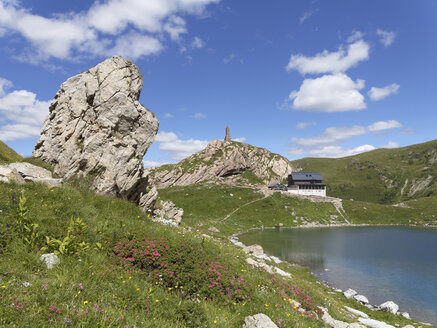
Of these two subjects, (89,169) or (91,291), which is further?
(89,169)

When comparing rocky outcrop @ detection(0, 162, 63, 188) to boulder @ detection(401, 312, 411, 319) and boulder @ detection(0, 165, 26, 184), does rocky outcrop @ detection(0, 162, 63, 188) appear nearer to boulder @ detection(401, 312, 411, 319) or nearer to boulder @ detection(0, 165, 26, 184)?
boulder @ detection(0, 165, 26, 184)

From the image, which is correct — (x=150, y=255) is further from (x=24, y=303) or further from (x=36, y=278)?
(x=24, y=303)

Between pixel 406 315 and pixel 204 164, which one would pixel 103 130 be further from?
pixel 204 164

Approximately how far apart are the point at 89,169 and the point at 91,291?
18.1 metres

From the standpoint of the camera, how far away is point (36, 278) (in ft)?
24.6

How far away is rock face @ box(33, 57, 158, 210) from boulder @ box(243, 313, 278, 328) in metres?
18.4

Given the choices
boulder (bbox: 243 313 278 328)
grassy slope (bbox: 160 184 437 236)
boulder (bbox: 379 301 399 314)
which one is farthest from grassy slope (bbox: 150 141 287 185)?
boulder (bbox: 243 313 278 328)

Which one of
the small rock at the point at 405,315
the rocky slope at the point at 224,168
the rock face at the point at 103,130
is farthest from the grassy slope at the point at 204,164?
the rock face at the point at 103,130

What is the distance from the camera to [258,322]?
27.9ft

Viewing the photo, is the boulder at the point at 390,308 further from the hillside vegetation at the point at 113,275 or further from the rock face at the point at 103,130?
the rock face at the point at 103,130

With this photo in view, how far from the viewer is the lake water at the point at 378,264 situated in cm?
2955

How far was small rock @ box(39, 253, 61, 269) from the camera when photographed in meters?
8.59

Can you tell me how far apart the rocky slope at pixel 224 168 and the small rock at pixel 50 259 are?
150556 mm

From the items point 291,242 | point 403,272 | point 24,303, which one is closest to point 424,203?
point 291,242
